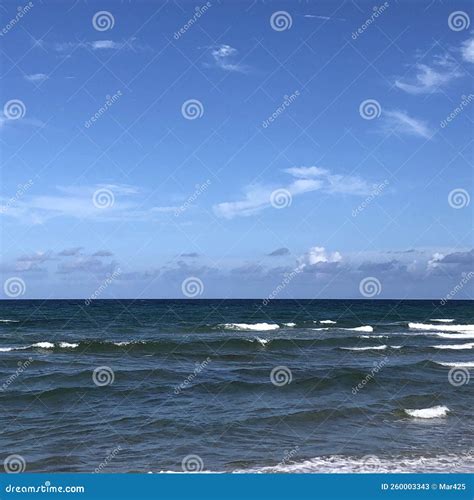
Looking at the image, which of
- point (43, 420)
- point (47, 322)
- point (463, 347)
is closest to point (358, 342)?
point (463, 347)

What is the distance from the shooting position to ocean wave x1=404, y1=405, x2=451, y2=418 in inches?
601

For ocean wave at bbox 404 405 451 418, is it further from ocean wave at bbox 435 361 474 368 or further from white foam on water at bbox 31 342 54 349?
white foam on water at bbox 31 342 54 349

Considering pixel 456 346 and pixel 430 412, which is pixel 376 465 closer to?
pixel 430 412

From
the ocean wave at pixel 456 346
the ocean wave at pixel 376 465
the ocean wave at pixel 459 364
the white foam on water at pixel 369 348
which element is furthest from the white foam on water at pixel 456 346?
the ocean wave at pixel 376 465

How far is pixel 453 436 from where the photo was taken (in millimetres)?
13250

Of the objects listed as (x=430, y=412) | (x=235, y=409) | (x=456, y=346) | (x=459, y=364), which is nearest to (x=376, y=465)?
(x=430, y=412)

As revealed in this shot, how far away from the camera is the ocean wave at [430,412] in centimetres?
1527

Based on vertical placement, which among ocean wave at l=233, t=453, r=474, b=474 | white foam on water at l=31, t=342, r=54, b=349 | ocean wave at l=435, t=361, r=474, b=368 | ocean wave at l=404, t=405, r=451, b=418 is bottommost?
ocean wave at l=233, t=453, r=474, b=474

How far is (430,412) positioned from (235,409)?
502 centimetres

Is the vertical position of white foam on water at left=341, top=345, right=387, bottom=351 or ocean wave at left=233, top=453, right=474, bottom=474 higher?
white foam on water at left=341, top=345, right=387, bottom=351

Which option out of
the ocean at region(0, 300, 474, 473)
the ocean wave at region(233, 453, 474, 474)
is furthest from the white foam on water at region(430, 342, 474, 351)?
the ocean wave at region(233, 453, 474, 474)

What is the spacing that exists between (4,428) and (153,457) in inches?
173

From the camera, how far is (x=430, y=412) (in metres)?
15.5

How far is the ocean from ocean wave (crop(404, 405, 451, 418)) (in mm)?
30
